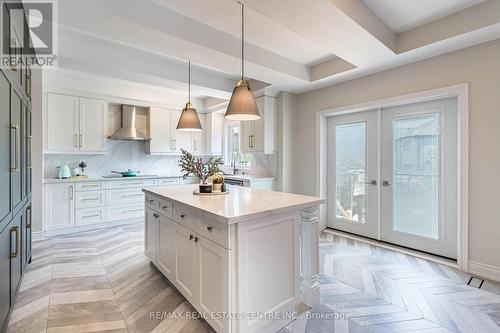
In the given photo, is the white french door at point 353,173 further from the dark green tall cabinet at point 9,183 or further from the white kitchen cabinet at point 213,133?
the dark green tall cabinet at point 9,183

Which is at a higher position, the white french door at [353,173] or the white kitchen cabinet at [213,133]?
the white kitchen cabinet at [213,133]

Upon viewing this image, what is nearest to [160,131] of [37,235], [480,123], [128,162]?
[128,162]

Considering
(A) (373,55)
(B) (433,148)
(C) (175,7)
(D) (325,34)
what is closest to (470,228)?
(B) (433,148)

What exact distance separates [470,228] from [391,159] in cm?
117

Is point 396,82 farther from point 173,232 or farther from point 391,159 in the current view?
point 173,232

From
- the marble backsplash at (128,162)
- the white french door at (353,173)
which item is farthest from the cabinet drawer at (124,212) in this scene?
the white french door at (353,173)

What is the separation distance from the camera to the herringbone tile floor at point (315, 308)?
1.92 m

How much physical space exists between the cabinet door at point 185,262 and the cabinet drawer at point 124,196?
2951mm

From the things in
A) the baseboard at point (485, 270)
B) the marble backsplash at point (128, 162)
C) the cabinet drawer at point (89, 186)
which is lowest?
the baseboard at point (485, 270)

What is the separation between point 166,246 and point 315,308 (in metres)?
1.45

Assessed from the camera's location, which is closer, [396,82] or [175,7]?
[175,7]

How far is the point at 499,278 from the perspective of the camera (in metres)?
2.56

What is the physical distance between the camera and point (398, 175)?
3.48 m

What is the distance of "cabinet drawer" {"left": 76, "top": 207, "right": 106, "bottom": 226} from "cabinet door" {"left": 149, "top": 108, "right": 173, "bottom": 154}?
1460 millimetres
